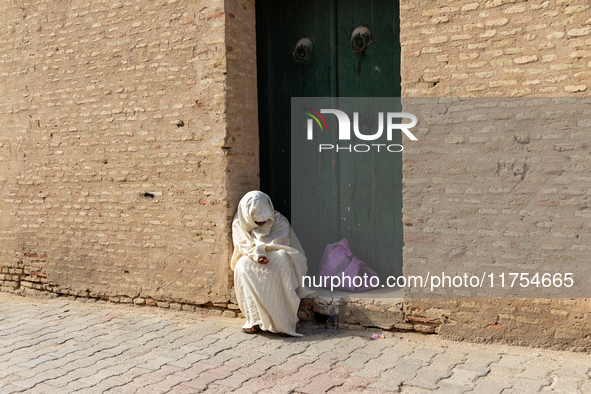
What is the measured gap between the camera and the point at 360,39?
473 centimetres

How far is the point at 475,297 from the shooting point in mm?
3854

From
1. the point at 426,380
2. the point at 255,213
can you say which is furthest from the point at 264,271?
the point at 426,380

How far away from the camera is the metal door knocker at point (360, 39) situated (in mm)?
4699

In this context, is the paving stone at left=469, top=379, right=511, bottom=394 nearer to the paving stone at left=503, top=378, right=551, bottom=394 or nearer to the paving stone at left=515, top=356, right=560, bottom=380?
the paving stone at left=503, top=378, right=551, bottom=394

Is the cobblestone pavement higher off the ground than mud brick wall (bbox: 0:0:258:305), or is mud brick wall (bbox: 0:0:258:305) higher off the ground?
mud brick wall (bbox: 0:0:258:305)

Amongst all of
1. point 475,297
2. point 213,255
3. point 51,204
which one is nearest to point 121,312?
point 213,255

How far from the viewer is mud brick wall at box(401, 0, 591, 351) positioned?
11.6 ft

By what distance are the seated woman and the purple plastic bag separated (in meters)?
0.34

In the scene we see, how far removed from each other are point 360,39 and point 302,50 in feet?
1.96

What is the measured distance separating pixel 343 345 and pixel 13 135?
14.8 ft

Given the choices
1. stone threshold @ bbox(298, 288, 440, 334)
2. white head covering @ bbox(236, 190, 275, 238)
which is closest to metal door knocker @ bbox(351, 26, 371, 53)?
white head covering @ bbox(236, 190, 275, 238)

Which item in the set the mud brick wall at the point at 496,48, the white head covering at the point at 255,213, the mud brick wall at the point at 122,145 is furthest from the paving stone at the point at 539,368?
the mud brick wall at the point at 122,145

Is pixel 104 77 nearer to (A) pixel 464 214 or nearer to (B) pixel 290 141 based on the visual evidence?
(B) pixel 290 141

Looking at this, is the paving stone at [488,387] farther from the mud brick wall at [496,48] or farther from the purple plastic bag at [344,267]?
the mud brick wall at [496,48]
